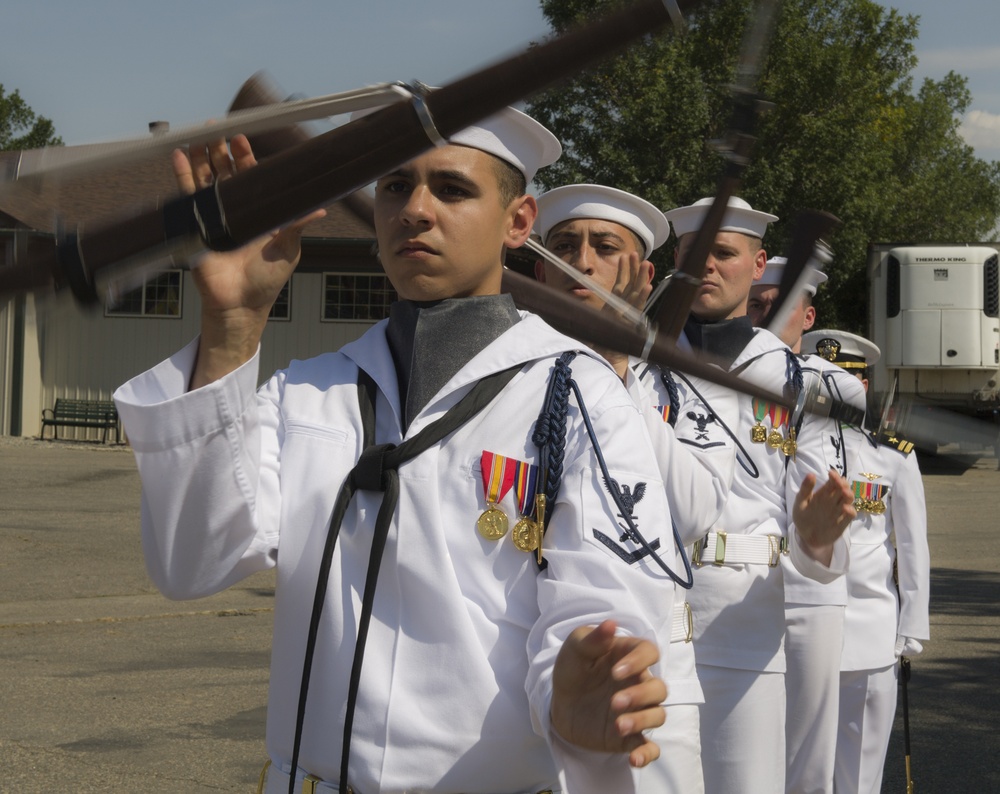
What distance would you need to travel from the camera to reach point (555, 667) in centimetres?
205

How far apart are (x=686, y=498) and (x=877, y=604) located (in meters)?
2.46

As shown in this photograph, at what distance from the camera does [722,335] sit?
16.3 feet

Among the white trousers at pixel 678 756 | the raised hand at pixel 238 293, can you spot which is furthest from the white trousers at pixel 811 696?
the raised hand at pixel 238 293

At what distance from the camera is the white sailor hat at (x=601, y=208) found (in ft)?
14.8

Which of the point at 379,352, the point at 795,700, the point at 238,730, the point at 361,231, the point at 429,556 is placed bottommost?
the point at 238,730

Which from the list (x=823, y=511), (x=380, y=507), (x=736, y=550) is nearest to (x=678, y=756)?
(x=380, y=507)

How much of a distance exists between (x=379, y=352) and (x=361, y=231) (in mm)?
350

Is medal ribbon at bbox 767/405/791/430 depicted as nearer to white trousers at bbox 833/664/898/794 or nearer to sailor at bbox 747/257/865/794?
sailor at bbox 747/257/865/794

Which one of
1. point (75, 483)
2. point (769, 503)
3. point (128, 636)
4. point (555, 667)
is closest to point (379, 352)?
point (555, 667)

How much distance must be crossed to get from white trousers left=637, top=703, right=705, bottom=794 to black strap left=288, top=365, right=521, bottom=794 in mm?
876

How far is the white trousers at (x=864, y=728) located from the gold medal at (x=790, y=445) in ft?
3.72

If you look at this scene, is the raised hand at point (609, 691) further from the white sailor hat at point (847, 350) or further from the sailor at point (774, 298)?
the white sailor hat at point (847, 350)

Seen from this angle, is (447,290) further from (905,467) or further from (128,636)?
(128,636)

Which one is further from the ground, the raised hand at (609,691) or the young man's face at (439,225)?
the young man's face at (439,225)
